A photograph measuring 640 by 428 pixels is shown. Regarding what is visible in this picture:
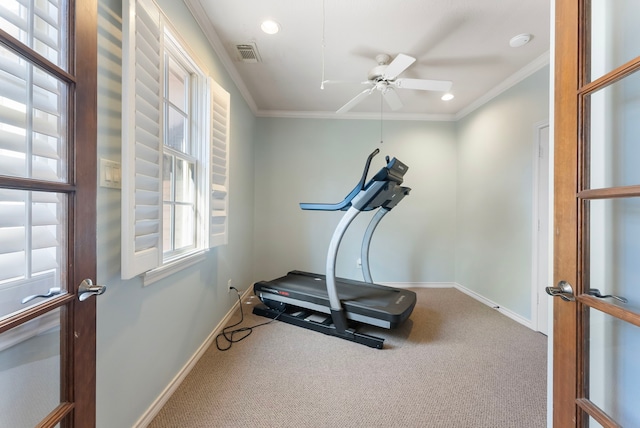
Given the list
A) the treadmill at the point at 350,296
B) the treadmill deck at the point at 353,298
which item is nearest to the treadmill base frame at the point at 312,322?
the treadmill at the point at 350,296

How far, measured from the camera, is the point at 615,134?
30.3 inches

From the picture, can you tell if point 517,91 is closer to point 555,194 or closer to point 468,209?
point 468,209

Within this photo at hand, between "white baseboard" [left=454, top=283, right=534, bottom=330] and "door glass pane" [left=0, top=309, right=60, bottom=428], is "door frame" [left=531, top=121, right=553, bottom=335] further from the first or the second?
"door glass pane" [left=0, top=309, right=60, bottom=428]

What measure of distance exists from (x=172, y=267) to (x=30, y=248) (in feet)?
2.94

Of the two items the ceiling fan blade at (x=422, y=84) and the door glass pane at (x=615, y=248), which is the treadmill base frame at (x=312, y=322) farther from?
the ceiling fan blade at (x=422, y=84)

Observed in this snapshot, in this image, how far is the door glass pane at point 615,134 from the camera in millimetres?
732

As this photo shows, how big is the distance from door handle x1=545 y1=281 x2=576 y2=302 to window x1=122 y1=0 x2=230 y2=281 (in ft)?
5.45

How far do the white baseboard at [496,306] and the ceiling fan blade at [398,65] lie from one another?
2.74 m

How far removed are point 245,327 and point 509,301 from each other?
2.88 meters

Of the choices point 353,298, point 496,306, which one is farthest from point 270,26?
point 496,306

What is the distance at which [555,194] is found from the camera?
34.9 inches

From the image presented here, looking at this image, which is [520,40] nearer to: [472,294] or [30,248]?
[472,294]

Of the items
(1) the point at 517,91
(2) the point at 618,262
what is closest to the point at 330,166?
(1) the point at 517,91

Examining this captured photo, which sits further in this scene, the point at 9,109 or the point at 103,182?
the point at 103,182
